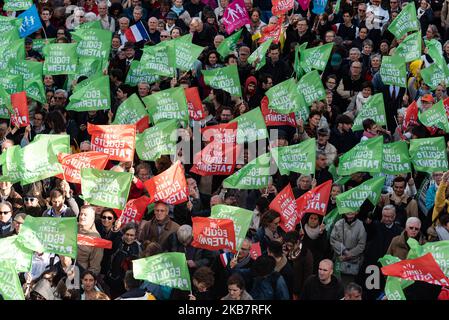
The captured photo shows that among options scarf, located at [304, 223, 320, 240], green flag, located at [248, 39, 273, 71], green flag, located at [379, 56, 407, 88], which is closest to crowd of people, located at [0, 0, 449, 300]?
scarf, located at [304, 223, 320, 240]

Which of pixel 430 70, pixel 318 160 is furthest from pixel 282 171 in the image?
pixel 430 70

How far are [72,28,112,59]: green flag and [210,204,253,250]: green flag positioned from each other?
577 cm

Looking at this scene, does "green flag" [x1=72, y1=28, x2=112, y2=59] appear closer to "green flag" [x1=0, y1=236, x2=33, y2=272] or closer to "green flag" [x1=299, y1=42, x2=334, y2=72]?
"green flag" [x1=299, y1=42, x2=334, y2=72]

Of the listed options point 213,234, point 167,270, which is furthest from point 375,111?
point 167,270

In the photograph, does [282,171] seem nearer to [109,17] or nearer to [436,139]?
[436,139]

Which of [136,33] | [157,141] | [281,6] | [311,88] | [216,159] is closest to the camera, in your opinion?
[216,159]

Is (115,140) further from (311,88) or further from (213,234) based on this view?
(311,88)

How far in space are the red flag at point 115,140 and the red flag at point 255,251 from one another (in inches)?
102

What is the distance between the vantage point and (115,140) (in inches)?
773

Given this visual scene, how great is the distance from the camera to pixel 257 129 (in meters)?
20.2

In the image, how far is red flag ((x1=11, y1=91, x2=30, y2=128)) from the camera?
21.2 meters

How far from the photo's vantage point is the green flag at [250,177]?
18984mm

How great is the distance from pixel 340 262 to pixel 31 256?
141 inches

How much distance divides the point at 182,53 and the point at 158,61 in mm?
366
